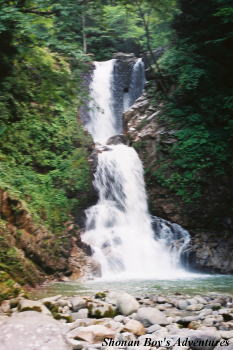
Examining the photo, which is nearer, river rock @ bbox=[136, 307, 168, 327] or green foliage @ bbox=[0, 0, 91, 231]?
river rock @ bbox=[136, 307, 168, 327]

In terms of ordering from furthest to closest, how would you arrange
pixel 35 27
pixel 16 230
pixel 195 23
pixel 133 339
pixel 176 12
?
1. pixel 176 12
2. pixel 195 23
3. pixel 16 230
4. pixel 35 27
5. pixel 133 339

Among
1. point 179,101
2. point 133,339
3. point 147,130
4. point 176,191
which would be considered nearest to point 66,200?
point 176,191

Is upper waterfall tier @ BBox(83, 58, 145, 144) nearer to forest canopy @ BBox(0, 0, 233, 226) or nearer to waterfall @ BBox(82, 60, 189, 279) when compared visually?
forest canopy @ BBox(0, 0, 233, 226)

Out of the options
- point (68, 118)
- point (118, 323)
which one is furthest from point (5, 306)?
point (68, 118)

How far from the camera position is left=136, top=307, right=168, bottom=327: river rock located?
430 cm

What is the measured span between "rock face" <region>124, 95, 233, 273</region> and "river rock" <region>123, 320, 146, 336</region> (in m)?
6.59

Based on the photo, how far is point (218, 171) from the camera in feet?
36.3

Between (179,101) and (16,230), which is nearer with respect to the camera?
(16,230)

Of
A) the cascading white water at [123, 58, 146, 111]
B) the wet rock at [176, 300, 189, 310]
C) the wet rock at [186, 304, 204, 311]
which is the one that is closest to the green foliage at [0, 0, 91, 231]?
the wet rock at [176, 300, 189, 310]

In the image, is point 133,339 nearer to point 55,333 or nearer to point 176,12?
point 55,333

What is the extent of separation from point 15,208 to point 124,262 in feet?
10.9

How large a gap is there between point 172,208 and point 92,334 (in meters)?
7.96

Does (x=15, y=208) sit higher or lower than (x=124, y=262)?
higher

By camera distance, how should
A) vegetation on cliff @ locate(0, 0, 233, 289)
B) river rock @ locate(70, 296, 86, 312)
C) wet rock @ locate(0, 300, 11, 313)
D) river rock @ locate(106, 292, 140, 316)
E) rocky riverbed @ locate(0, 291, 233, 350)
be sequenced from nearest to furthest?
rocky riverbed @ locate(0, 291, 233, 350) → wet rock @ locate(0, 300, 11, 313) → river rock @ locate(106, 292, 140, 316) → river rock @ locate(70, 296, 86, 312) → vegetation on cliff @ locate(0, 0, 233, 289)
